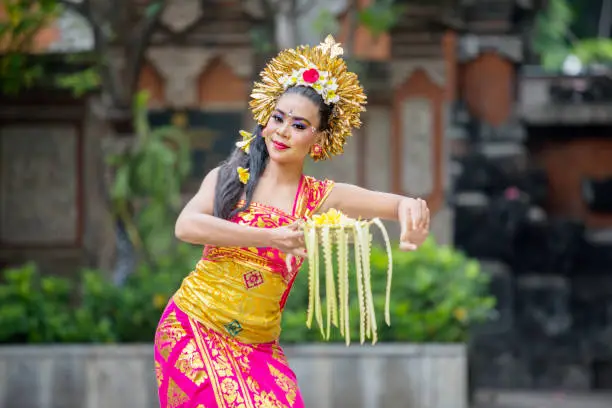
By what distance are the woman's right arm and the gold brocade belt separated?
252 mm

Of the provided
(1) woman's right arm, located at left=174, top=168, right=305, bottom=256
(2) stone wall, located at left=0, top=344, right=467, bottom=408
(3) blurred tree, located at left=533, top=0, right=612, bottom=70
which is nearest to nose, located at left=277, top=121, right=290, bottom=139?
(1) woman's right arm, located at left=174, top=168, right=305, bottom=256

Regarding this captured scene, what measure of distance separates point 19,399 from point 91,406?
55 centimetres

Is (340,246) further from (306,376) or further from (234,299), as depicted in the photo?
(306,376)

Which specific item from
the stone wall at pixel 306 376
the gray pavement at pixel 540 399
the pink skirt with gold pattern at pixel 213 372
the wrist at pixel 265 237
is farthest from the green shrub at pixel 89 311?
the wrist at pixel 265 237

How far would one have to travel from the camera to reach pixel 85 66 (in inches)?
624

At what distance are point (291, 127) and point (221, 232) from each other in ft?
1.96

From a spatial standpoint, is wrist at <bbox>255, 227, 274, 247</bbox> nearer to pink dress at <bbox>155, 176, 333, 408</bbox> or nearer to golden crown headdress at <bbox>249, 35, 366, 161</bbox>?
pink dress at <bbox>155, 176, 333, 408</bbox>

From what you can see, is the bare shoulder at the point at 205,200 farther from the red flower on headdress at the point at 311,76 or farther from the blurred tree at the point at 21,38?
the blurred tree at the point at 21,38

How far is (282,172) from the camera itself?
641 cm

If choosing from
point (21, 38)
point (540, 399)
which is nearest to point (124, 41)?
point (21, 38)

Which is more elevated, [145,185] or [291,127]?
[291,127]

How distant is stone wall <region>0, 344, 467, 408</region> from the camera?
11.5 meters

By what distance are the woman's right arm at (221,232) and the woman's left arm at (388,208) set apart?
471mm

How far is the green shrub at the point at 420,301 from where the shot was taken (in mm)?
11695
